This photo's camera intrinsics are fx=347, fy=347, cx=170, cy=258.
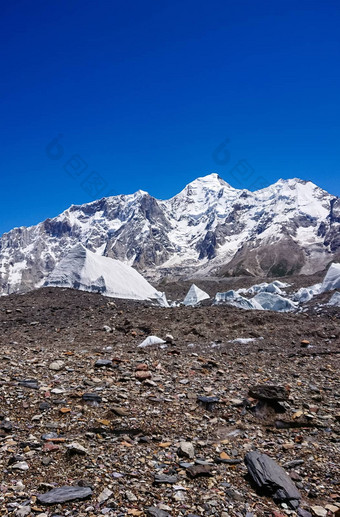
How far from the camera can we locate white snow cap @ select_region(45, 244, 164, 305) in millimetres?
35875

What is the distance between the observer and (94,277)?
119 feet

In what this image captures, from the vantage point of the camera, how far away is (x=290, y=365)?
514 inches

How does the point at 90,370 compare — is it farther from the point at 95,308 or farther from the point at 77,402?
the point at 95,308

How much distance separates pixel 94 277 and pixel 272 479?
32241mm

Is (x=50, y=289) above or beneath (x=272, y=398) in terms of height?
above

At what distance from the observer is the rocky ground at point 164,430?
521 centimetres

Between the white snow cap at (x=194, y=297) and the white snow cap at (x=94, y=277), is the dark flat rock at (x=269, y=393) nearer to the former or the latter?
the white snow cap at (x=94, y=277)

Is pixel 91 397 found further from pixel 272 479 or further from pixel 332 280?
pixel 332 280

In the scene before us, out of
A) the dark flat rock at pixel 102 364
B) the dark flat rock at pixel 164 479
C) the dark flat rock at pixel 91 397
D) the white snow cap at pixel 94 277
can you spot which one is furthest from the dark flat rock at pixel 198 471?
the white snow cap at pixel 94 277

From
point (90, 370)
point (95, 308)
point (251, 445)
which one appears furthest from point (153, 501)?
point (95, 308)

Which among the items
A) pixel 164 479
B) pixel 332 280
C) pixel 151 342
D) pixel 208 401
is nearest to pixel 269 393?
pixel 208 401

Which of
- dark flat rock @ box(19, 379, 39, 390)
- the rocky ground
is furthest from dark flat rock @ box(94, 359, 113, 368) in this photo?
dark flat rock @ box(19, 379, 39, 390)

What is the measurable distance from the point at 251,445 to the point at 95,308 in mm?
19460

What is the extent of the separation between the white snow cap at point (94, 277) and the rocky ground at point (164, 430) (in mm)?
20754
